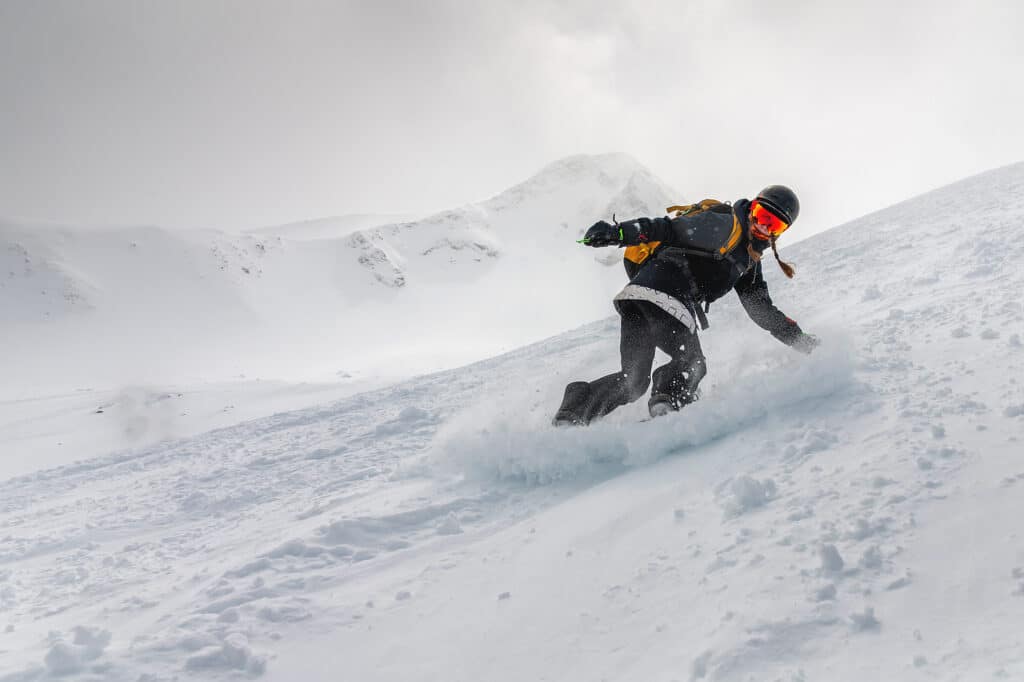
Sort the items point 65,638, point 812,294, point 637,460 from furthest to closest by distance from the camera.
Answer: point 812,294 → point 637,460 → point 65,638

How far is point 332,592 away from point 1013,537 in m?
2.19

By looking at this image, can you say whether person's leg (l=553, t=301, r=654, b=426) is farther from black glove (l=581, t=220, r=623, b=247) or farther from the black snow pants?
black glove (l=581, t=220, r=623, b=247)

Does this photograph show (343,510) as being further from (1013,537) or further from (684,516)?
(1013,537)

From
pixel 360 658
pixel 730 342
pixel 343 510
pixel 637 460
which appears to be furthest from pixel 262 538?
pixel 730 342

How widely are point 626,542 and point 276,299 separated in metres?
77.5

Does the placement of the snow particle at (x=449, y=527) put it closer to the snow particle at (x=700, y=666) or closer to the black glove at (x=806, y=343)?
the snow particle at (x=700, y=666)

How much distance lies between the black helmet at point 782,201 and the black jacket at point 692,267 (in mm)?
123

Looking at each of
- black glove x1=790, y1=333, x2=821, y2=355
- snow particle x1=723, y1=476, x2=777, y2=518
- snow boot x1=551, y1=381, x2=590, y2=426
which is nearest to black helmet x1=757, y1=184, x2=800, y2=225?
black glove x1=790, y1=333, x2=821, y2=355

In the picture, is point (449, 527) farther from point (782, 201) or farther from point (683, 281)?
point (782, 201)

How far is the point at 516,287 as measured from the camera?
9362 centimetres

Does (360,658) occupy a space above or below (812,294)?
below

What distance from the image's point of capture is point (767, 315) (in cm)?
392

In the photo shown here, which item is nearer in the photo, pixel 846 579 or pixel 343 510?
pixel 846 579

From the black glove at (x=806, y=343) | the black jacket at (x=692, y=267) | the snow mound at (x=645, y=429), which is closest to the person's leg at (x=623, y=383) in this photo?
the snow mound at (x=645, y=429)
